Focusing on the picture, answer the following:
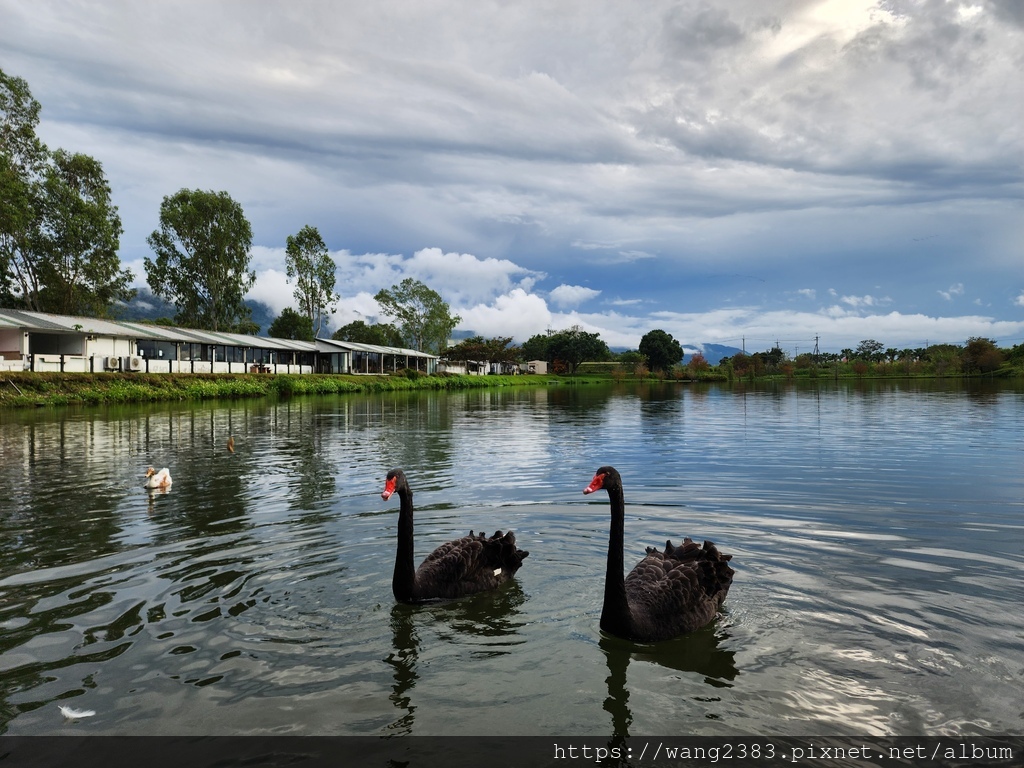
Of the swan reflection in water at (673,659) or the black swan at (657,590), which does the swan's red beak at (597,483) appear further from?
the swan reflection in water at (673,659)

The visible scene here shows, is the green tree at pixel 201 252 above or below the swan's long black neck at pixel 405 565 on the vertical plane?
above

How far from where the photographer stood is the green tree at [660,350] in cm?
13425

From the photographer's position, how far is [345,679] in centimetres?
524

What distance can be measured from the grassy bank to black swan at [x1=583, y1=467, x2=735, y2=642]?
39424 millimetres

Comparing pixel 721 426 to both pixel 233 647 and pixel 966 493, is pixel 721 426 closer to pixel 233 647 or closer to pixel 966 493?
pixel 966 493

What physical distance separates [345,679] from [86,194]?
236ft

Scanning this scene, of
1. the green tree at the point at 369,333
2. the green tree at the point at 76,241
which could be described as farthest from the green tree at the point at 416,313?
the green tree at the point at 76,241

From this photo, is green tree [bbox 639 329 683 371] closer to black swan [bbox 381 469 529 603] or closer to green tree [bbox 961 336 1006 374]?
green tree [bbox 961 336 1006 374]

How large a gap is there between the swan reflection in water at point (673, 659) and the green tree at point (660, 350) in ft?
425

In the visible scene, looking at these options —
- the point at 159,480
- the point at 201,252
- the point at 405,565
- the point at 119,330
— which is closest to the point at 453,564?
the point at 405,565

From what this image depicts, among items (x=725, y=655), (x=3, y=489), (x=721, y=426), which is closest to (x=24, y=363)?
(x=3, y=489)

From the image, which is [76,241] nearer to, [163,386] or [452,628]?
[163,386]

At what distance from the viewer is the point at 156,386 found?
4494cm

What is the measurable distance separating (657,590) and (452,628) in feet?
6.57
